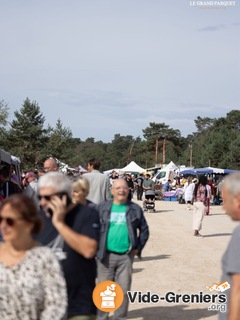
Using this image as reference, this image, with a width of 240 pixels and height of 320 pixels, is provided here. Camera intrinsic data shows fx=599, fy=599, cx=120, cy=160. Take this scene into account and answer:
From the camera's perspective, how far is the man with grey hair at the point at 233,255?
10.3ft

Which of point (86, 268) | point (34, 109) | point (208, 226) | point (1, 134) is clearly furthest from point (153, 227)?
point (34, 109)

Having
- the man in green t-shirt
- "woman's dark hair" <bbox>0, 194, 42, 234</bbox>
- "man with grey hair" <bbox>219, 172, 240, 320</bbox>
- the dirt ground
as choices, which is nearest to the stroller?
the dirt ground

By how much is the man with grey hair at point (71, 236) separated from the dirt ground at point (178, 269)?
3.41 meters

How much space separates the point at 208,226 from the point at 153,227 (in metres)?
1.99

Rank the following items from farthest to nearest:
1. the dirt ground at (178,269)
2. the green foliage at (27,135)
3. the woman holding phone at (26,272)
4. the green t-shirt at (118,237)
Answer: the green foliage at (27,135) → the dirt ground at (178,269) → the green t-shirt at (118,237) → the woman holding phone at (26,272)

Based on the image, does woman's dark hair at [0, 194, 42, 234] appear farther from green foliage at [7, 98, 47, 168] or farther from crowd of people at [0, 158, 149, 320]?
green foliage at [7, 98, 47, 168]

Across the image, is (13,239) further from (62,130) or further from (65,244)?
(62,130)

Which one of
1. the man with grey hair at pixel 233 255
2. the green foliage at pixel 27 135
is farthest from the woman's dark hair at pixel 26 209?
the green foliage at pixel 27 135

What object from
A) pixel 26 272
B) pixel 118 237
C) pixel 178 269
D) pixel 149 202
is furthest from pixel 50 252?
pixel 149 202

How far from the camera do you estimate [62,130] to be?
79.9m

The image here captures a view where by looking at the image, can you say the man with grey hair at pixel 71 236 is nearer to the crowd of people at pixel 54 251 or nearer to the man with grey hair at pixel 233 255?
the crowd of people at pixel 54 251

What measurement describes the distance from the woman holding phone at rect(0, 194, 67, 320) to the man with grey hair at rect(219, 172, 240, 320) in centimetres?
89

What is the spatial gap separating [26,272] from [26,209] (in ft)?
1.02

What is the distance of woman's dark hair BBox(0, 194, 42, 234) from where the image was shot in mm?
2986
